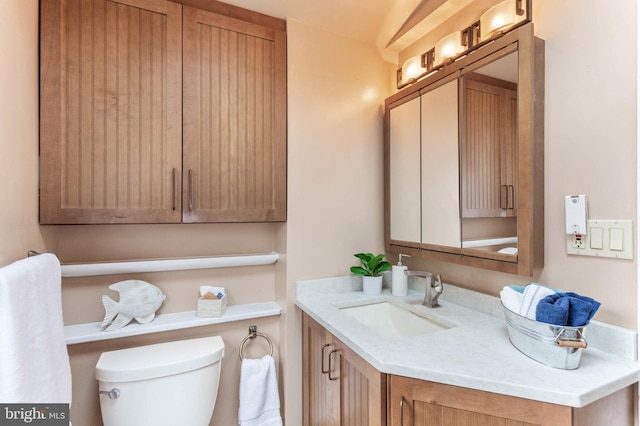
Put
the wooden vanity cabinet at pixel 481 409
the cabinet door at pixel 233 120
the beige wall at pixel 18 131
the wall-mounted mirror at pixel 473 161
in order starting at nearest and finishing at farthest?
the wooden vanity cabinet at pixel 481 409 → the beige wall at pixel 18 131 → the wall-mounted mirror at pixel 473 161 → the cabinet door at pixel 233 120

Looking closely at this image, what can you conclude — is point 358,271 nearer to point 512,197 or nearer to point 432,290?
point 432,290

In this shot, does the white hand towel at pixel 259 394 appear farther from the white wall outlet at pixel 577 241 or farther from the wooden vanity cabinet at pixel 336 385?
the white wall outlet at pixel 577 241

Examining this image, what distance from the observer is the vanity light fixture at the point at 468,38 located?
1.18m

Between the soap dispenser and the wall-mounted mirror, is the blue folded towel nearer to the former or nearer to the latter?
the wall-mounted mirror

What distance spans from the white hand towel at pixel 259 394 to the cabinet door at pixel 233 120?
754 mm

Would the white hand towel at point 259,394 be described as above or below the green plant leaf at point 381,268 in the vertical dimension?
below

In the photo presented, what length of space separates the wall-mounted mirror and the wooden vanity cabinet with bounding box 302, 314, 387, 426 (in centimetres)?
65

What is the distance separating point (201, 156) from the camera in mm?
1418

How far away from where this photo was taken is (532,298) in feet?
3.13

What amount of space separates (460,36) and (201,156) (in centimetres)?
132

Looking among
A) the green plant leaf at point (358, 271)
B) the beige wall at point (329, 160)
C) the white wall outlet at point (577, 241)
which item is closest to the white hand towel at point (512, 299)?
the white wall outlet at point (577, 241)

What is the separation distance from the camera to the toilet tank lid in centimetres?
121

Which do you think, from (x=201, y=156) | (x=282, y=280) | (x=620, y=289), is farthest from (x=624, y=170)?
(x=201, y=156)

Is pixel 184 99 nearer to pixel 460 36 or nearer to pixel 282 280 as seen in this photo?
pixel 282 280
